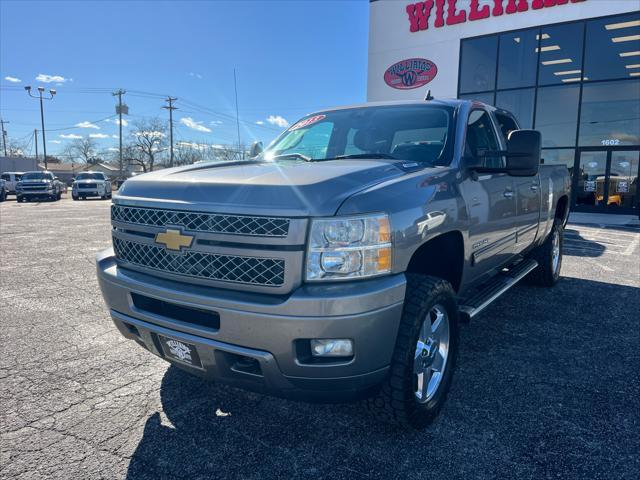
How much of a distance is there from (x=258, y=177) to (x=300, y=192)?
35 centimetres

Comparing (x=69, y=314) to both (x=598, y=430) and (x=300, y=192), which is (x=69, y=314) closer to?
(x=300, y=192)

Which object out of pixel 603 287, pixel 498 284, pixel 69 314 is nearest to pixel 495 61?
pixel 603 287

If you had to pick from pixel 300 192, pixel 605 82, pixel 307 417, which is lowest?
pixel 307 417

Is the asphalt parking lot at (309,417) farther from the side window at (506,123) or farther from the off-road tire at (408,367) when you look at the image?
the side window at (506,123)

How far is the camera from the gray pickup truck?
2012 millimetres

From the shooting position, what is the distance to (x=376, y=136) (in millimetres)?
3449

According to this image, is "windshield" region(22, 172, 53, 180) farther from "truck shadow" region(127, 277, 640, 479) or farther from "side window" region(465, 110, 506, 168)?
"side window" region(465, 110, 506, 168)

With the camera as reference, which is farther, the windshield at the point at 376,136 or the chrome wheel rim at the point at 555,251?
the chrome wheel rim at the point at 555,251

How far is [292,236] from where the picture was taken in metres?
2.00

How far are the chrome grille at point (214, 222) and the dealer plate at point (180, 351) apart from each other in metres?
0.58

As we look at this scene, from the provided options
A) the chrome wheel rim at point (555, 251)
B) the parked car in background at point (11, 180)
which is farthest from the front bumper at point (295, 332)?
the parked car in background at point (11, 180)

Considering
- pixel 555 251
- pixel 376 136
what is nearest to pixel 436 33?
pixel 555 251

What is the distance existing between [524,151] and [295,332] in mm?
1991

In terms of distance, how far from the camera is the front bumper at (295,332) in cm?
196
